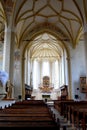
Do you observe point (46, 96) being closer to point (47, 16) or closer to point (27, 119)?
point (47, 16)

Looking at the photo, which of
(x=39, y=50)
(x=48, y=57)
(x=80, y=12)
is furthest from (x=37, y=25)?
(x=48, y=57)

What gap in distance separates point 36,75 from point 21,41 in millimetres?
13602

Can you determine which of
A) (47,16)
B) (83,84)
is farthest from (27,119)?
(47,16)

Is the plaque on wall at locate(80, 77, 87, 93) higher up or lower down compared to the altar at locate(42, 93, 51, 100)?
higher up

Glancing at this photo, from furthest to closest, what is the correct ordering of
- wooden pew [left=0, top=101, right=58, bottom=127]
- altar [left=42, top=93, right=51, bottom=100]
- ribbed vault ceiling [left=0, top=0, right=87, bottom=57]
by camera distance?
altar [left=42, top=93, right=51, bottom=100] → ribbed vault ceiling [left=0, top=0, right=87, bottom=57] → wooden pew [left=0, top=101, right=58, bottom=127]

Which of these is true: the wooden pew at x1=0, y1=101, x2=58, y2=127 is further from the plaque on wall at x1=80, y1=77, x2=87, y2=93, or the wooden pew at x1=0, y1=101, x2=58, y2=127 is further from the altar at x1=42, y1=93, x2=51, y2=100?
the altar at x1=42, y1=93, x2=51, y2=100

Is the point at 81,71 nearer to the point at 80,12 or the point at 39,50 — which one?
the point at 80,12

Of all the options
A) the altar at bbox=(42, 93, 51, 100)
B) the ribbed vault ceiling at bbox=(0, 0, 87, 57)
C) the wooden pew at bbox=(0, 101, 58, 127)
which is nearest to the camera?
the wooden pew at bbox=(0, 101, 58, 127)

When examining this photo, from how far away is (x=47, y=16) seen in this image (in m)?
19.8

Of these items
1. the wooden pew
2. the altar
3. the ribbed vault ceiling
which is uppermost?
the ribbed vault ceiling

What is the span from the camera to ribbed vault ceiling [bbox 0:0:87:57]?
1479 cm

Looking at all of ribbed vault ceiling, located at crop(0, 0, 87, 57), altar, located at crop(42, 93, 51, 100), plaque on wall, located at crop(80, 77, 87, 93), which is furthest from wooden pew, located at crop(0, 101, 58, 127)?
altar, located at crop(42, 93, 51, 100)

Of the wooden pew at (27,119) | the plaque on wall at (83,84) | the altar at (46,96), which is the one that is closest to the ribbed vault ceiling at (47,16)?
the plaque on wall at (83,84)

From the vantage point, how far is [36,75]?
3344cm
